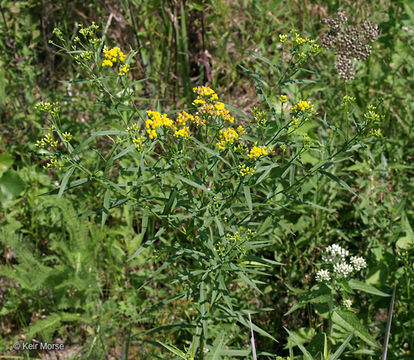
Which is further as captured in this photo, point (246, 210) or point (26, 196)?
point (26, 196)

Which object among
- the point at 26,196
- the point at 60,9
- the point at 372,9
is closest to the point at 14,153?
the point at 26,196

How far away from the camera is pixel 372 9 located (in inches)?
166

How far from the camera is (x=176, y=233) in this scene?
9.81ft

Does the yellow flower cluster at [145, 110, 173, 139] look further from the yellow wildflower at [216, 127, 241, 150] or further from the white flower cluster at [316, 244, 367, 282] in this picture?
the white flower cluster at [316, 244, 367, 282]

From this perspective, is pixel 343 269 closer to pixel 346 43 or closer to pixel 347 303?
pixel 347 303

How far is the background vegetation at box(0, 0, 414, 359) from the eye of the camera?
2.75 metres

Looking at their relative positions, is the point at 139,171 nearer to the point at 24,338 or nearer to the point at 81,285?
the point at 81,285

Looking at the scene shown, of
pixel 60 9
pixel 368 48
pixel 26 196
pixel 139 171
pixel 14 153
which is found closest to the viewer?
pixel 139 171

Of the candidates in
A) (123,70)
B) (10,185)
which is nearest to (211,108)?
(123,70)

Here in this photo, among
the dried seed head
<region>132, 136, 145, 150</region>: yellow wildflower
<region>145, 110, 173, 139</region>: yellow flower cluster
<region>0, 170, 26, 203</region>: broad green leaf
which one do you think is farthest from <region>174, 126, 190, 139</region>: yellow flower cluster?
<region>0, 170, 26, 203</region>: broad green leaf

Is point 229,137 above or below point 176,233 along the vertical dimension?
above

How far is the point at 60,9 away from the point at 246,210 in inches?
128

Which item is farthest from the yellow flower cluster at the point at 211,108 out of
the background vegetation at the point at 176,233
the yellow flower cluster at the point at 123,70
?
the yellow flower cluster at the point at 123,70

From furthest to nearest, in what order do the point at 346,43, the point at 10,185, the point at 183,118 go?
1. the point at 10,185
2. the point at 346,43
3. the point at 183,118
